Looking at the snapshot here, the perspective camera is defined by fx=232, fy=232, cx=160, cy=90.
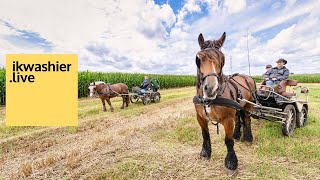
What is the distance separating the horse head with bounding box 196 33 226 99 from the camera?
363 centimetres

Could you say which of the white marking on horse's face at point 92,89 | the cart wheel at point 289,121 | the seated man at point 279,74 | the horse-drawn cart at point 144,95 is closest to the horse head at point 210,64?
the cart wheel at point 289,121

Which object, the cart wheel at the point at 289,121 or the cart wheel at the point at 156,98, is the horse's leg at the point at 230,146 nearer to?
the cart wheel at the point at 289,121

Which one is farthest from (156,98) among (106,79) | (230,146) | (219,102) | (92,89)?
(219,102)

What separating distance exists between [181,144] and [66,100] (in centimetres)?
695

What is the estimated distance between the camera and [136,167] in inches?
183

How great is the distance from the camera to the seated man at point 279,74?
24.4ft

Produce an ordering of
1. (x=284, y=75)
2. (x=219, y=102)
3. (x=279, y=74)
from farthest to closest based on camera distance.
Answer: (x=279, y=74), (x=284, y=75), (x=219, y=102)

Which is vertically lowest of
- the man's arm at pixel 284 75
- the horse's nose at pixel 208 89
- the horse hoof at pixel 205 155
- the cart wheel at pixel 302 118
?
the horse hoof at pixel 205 155

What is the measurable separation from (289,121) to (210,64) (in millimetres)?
4318

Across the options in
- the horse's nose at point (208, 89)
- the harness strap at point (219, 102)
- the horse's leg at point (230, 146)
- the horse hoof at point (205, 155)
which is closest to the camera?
the horse's nose at point (208, 89)

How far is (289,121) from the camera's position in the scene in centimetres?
670

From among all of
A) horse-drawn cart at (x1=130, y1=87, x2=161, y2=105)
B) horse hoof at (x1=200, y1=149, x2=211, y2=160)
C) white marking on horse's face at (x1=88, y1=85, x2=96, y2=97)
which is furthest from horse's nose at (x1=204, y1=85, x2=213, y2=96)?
horse-drawn cart at (x1=130, y1=87, x2=161, y2=105)

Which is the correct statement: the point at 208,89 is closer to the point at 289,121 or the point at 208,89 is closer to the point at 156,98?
the point at 289,121

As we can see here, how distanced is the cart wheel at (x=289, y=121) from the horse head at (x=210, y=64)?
359 centimetres
